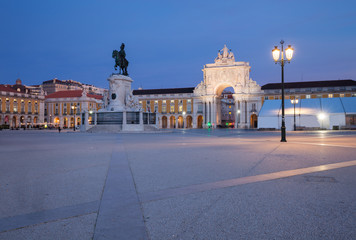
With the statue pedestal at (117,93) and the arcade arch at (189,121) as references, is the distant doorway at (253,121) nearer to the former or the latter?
the arcade arch at (189,121)

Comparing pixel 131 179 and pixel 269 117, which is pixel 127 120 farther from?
pixel 131 179

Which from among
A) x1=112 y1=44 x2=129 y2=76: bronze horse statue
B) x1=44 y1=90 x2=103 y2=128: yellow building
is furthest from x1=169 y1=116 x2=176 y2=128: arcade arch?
x1=112 y1=44 x2=129 y2=76: bronze horse statue

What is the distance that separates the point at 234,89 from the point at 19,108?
6480cm

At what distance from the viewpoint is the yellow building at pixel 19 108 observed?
7756cm

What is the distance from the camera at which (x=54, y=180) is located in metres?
6.15

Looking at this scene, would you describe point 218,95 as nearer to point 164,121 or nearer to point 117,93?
point 164,121

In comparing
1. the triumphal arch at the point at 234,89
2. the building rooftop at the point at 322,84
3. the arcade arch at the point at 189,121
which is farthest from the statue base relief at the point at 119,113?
the building rooftop at the point at 322,84

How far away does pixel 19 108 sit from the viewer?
81.8 m

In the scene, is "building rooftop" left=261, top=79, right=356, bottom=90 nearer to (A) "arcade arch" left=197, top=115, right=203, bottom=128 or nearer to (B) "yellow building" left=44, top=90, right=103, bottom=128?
(A) "arcade arch" left=197, top=115, right=203, bottom=128

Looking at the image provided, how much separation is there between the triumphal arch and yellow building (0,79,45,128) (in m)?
49.1

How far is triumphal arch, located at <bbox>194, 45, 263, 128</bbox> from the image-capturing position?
75812mm

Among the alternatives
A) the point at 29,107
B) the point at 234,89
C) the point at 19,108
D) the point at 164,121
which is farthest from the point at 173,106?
the point at 19,108

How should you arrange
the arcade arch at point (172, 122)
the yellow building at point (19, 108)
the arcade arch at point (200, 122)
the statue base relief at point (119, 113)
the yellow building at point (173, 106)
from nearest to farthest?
the statue base relief at point (119, 113) → the yellow building at point (19, 108) → the arcade arch at point (200, 122) → the yellow building at point (173, 106) → the arcade arch at point (172, 122)

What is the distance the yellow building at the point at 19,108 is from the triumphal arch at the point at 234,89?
161ft
